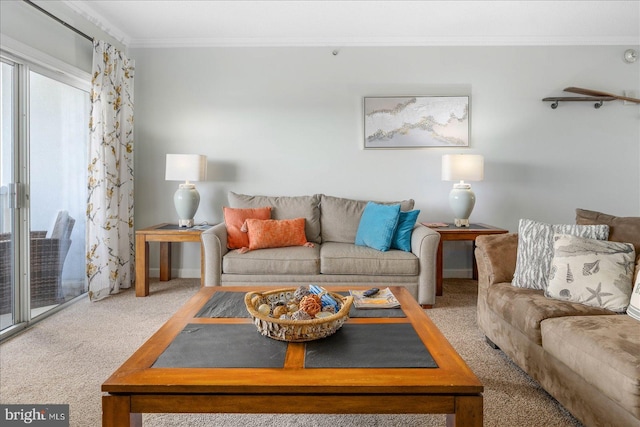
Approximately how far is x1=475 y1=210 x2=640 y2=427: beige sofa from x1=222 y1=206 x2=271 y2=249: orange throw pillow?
1.93 meters

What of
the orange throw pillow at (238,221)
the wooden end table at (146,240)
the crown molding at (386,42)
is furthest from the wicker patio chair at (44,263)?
the crown molding at (386,42)

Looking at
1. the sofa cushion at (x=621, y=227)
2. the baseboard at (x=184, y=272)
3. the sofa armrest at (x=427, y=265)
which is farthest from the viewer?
the baseboard at (x=184, y=272)

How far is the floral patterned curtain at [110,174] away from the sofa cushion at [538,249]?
3.26 meters

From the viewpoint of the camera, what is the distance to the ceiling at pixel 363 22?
3.40m

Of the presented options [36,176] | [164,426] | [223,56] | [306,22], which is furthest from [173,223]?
[164,426]

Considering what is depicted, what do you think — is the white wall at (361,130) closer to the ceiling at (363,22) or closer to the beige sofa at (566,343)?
the ceiling at (363,22)

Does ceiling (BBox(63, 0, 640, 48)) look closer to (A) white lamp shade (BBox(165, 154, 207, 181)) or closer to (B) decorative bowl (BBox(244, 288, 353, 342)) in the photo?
(A) white lamp shade (BBox(165, 154, 207, 181))

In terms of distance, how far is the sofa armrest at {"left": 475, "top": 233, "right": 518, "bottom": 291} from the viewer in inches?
95.7

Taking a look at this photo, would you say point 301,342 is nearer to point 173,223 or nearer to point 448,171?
point 448,171

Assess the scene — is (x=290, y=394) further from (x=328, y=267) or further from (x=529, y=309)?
(x=328, y=267)

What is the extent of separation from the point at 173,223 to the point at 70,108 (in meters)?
1.38

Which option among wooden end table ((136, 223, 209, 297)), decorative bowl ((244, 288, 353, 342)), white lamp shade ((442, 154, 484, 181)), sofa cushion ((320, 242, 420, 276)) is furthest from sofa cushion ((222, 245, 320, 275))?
decorative bowl ((244, 288, 353, 342))

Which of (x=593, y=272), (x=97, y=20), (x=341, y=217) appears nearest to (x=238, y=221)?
(x=341, y=217)

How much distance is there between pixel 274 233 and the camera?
3.50 metres
